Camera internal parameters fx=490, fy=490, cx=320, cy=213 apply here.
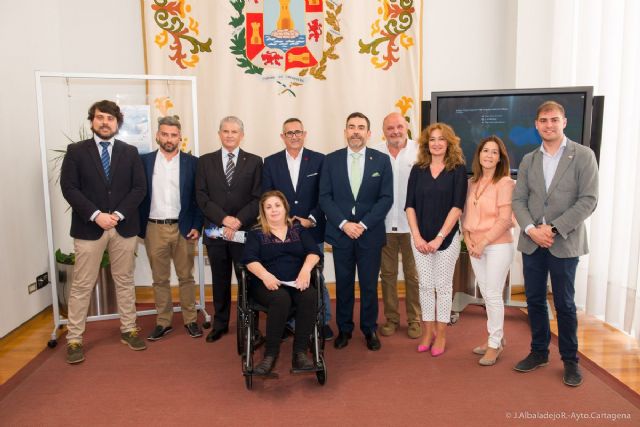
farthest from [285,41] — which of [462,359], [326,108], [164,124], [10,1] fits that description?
[462,359]

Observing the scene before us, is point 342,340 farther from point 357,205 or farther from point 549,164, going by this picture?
point 549,164

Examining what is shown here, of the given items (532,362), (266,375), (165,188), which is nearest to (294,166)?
(165,188)

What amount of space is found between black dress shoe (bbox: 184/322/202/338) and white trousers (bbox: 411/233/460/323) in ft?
5.38

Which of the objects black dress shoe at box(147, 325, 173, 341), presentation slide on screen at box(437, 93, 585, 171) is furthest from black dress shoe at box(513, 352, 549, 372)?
black dress shoe at box(147, 325, 173, 341)

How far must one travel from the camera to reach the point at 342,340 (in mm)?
3346

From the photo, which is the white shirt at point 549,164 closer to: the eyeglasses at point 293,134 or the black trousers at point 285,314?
the black trousers at point 285,314

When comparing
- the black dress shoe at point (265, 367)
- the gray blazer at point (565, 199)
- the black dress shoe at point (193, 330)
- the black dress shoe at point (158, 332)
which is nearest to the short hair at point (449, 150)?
the gray blazer at point (565, 199)

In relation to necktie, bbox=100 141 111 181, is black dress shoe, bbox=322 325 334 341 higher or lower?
lower

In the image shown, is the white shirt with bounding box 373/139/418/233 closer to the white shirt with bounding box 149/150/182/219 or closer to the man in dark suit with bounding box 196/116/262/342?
the man in dark suit with bounding box 196/116/262/342

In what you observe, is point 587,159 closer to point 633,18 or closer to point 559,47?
point 633,18

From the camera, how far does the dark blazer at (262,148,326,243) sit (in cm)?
337

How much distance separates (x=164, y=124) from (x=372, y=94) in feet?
6.83

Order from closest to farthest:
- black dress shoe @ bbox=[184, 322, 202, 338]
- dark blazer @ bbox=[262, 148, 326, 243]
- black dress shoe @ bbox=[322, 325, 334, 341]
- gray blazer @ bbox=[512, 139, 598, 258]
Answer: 1. gray blazer @ bbox=[512, 139, 598, 258]
2. dark blazer @ bbox=[262, 148, 326, 243]
3. black dress shoe @ bbox=[322, 325, 334, 341]
4. black dress shoe @ bbox=[184, 322, 202, 338]

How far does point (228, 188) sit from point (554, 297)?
7.02 feet
